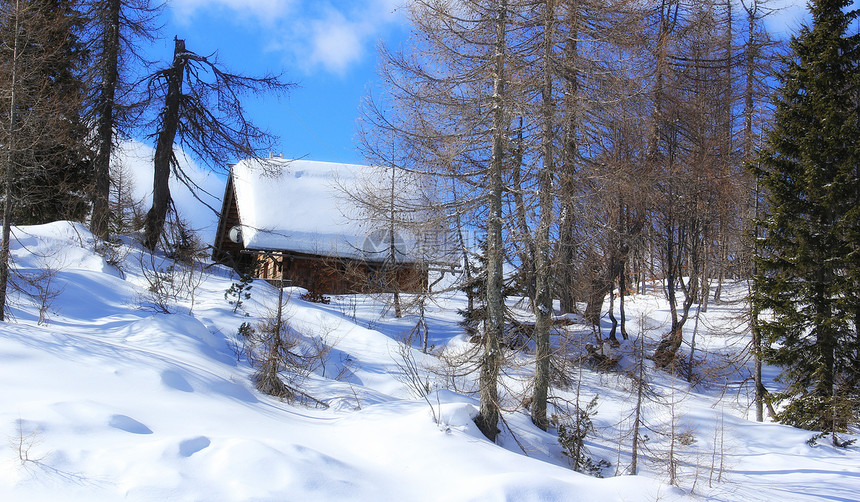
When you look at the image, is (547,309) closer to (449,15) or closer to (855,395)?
(449,15)

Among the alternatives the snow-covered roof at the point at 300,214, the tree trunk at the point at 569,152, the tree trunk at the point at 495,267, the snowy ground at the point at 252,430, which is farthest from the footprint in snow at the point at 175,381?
the snow-covered roof at the point at 300,214

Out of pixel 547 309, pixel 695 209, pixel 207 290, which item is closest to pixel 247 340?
pixel 207 290

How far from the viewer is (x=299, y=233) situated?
22.6m

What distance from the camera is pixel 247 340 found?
488 inches

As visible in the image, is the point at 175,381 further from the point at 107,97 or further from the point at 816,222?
the point at 816,222

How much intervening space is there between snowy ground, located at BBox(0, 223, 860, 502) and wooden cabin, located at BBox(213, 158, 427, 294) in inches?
249

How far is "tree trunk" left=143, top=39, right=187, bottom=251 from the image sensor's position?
19.5 meters

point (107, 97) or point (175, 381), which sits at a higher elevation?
point (107, 97)

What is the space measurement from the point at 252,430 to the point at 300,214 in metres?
17.0

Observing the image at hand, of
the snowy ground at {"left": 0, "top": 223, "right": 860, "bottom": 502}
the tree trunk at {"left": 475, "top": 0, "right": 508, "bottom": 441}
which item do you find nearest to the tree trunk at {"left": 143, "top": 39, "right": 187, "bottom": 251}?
the snowy ground at {"left": 0, "top": 223, "right": 860, "bottom": 502}

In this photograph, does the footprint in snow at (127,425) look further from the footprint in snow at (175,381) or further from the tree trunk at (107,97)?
the tree trunk at (107,97)

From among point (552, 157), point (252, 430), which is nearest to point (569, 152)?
point (552, 157)

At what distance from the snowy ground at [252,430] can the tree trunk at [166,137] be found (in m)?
3.99

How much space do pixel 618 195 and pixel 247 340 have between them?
8.65 metres
